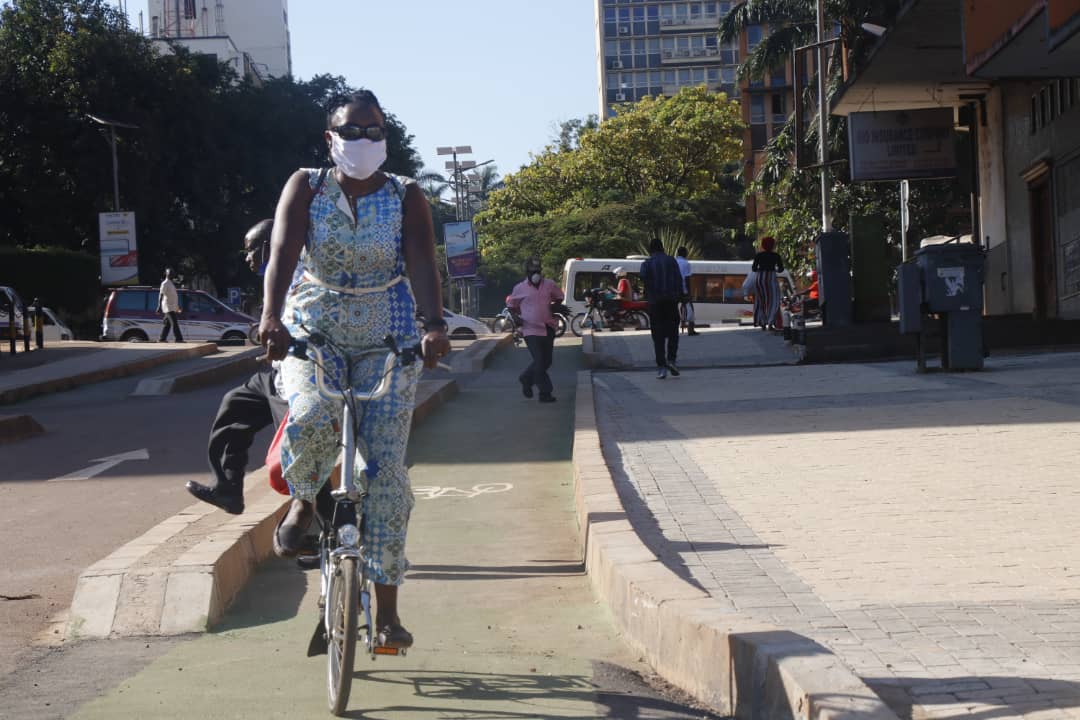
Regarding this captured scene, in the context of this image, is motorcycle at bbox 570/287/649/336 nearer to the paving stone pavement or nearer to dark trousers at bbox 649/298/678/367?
dark trousers at bbox 649/298/678/367

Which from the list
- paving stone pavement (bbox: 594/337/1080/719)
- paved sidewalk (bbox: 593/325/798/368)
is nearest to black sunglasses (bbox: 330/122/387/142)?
paving stone pavement (bbox: 594/337/1080/719)

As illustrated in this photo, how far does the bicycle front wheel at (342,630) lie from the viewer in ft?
13.0

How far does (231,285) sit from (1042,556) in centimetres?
5182

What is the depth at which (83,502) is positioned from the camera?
9.33 m

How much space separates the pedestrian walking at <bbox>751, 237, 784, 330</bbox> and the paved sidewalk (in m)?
0.32

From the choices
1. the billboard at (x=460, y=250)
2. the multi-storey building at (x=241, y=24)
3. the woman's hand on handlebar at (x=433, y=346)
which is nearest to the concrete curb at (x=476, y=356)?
the woman's hand on handlebar at (x=433, y=346)

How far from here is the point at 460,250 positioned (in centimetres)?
5053

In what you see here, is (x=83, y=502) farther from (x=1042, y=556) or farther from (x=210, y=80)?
(x=210, y=80)

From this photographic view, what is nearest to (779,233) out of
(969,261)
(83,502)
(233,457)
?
(969,261)

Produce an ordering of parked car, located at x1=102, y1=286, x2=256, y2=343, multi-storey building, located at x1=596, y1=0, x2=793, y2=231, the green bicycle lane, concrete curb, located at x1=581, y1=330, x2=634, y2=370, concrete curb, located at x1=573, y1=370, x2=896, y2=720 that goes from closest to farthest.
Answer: concrete curb, located at x1=573, y1=370, x2=896, y2=720, the green bicycle lane, concrete curb, located at x1=581, y1=330, x2=634, y2=370, parked car, located at x1=102, y1=286, x2=256, y2=343, multi-storey building, located at x1=596, y1=0, x2=793, y2=231

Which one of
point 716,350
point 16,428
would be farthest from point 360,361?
point 716,350

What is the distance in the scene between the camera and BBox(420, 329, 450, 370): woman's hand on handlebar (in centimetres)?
426

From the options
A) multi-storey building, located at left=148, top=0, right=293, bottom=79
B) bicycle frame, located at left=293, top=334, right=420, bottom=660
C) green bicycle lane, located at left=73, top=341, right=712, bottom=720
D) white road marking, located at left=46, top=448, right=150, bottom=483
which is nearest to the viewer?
bicycle frame, located at left=293, top=334, right=420, bottom=660

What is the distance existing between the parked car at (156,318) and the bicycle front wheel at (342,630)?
3239 centimetres
